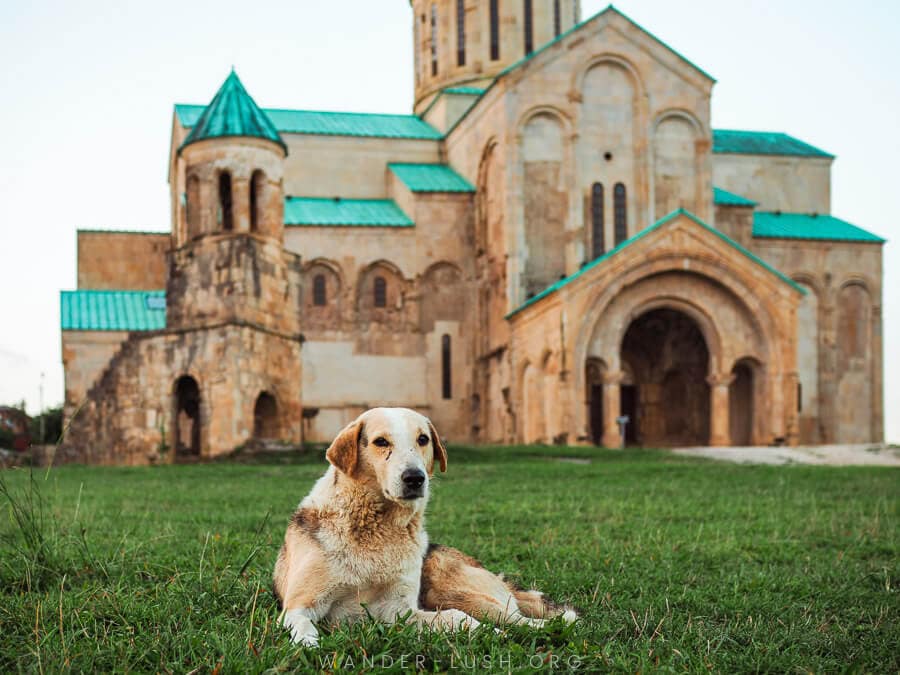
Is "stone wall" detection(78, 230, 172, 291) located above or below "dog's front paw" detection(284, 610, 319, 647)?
above

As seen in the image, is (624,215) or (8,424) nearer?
(8,424)

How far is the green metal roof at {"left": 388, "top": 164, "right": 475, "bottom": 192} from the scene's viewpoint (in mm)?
35422

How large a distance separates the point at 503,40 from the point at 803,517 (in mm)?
31125

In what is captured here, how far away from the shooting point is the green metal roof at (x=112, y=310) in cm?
3434

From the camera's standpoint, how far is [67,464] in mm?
23625

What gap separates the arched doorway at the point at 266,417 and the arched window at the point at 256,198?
386cm

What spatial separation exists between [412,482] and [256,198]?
20035 millimetres

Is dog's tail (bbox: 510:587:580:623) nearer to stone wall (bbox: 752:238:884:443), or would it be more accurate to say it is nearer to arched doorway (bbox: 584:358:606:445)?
arched doorway (bbox: 584:358:606:445)

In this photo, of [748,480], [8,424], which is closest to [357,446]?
[8,424]

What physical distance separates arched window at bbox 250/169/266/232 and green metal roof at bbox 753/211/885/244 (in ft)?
63.6

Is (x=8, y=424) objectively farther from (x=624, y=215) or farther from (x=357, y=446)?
(x=624, y=215)

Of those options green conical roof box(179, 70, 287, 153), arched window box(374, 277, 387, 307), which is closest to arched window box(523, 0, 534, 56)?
arched window box(374, 277, 387, 307)

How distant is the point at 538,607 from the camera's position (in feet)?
16.0

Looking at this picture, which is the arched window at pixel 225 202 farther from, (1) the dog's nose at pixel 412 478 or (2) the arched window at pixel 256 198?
(1) the dog's nose at pixel 412 478
